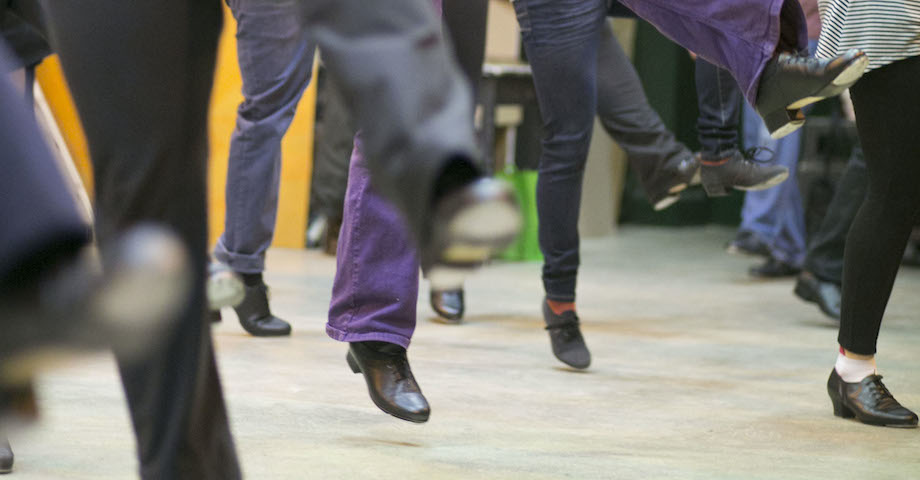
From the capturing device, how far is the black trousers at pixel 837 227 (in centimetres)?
336

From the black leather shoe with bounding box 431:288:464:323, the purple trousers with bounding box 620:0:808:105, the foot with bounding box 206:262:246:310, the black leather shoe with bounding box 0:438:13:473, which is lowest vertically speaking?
the black leather shoe with bounding box 431:288:464:323

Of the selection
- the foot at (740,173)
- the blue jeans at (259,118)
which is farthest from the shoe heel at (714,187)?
the blue jeans at (259,118)

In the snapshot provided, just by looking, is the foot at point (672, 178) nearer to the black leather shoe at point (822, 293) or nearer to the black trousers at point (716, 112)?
the black trousers at point (716, 112)

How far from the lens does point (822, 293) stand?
3.65 m

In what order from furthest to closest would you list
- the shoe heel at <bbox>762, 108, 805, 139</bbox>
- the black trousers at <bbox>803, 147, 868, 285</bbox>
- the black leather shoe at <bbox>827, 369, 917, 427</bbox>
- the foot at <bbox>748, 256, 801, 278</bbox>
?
the foot at <bbox>748, 256, 801, 278</bbox>
the black trousers at <bbox>803, 147, 868, 285</bbox>
the black leather shoe at <bbox>827, 369, 917, 427</bbox>
the shoe heel at <bbox>762, 108, 805, 139</bbox>

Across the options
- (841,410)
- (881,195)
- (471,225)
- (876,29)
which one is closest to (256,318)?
(841,410)

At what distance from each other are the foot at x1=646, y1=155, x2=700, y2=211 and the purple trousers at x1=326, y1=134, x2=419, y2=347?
1.32 metres

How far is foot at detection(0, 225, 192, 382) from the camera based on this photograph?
0.78 metres

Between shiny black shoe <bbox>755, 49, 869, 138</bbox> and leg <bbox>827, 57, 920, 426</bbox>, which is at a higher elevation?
shiny black shoe <bbox>755, 49, 869, 138</bbox>

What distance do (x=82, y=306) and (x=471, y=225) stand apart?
29 centimetres

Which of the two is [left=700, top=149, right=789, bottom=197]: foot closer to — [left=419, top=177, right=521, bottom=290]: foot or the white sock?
the white sock

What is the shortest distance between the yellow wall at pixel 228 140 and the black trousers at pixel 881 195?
10.4 ft

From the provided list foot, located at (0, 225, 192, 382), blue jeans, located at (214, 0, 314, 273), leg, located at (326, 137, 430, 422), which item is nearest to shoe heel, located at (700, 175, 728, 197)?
blue jeans, located at (214, 0, 314, 273)

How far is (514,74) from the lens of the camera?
568cm
